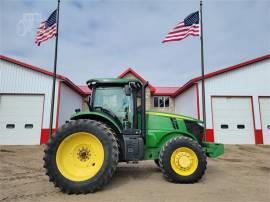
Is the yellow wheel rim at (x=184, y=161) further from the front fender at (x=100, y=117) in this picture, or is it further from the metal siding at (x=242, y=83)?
the metal siding at (x=242, y=83)

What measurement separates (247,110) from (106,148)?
14309mm

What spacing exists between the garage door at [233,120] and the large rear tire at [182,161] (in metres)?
11.5

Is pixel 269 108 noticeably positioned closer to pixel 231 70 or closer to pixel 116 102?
pixel 231 70

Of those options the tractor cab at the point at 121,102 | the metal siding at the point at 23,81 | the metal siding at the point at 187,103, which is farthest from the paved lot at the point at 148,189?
the metal siding at the point at 187,103

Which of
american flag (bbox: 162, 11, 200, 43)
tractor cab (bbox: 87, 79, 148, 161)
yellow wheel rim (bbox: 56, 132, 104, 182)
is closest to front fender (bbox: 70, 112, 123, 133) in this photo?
tractor cab (bbox: 87, 79, 148, 161)

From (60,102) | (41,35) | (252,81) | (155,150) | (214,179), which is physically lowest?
(214,179)

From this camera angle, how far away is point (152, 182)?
495 cm

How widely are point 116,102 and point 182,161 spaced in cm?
202

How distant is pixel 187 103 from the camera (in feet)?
59.8

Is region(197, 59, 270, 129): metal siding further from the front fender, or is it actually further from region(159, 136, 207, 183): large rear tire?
the front fender

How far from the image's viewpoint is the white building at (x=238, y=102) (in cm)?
1549

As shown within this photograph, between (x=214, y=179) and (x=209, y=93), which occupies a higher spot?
(x=209, y=93)

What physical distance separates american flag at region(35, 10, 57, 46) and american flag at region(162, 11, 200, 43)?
6.57m

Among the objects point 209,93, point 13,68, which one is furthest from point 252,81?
point 13,68
